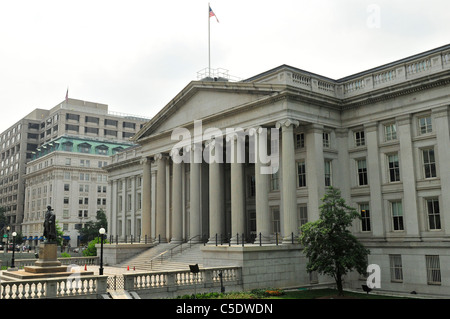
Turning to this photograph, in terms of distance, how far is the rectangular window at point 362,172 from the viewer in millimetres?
35969

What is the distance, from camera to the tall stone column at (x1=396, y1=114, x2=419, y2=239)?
32188 millimetres

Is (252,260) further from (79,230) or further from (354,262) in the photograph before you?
(79,230)

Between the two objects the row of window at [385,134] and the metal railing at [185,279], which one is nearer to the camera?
the metal railing at [185,279]

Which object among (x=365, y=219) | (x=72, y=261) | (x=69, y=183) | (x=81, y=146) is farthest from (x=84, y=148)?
(x=365, y=219)

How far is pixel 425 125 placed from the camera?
107 feet

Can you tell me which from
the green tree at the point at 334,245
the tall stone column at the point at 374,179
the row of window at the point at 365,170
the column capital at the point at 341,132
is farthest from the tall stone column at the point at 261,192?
the tall stone column at the point at 374,179

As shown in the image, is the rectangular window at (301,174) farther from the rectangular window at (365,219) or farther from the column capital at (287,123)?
the rectangular window at (365,219)

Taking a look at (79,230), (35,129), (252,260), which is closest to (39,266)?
(252,260)

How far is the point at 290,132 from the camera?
34094 millimetres

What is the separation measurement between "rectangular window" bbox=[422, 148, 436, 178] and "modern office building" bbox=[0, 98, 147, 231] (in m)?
105

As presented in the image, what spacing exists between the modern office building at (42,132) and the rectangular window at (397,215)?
337 feet

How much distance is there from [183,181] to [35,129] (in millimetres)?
102081

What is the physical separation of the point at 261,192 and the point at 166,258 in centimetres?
1079

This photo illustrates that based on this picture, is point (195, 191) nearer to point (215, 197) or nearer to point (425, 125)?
point (215, 197)
